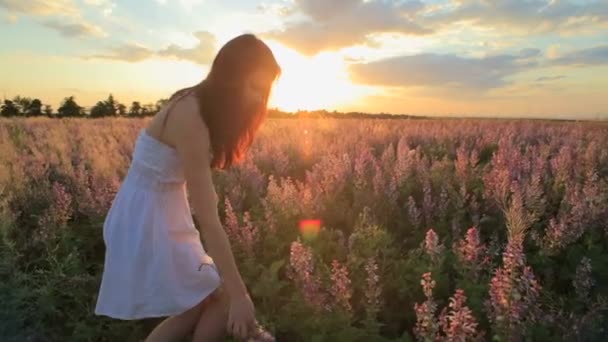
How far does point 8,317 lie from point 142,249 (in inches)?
93.9

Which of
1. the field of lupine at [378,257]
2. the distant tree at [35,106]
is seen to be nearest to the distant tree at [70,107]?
the distant tree at [35,106]

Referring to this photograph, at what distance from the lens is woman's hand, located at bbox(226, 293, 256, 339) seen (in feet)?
7.81

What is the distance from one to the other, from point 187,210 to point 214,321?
59cm

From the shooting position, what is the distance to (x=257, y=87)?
2.58 m

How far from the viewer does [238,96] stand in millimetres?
2516

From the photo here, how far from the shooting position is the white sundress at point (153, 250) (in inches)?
106

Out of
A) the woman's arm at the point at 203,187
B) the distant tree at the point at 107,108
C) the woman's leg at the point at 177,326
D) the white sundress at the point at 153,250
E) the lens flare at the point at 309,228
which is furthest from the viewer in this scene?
the distant tree at the point at 107,108

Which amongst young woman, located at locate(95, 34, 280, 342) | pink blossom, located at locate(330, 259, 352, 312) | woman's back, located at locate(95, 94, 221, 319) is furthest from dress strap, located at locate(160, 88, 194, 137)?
pink blossom, located at locate(330, 259, 352, 312)

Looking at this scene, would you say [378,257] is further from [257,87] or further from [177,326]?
[257,87]

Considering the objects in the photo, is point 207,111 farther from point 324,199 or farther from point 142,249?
point 324,199

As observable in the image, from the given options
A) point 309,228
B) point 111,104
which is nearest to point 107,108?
point 111,104

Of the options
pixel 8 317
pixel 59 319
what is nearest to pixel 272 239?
pixel 59 319

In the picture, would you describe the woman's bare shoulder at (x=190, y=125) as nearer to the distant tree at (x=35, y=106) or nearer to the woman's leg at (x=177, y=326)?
the woman's leg at (x=177, y=326)

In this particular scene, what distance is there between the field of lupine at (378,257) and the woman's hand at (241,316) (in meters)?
0.87
